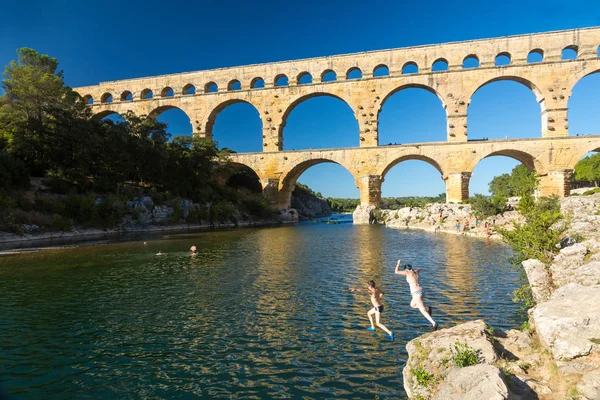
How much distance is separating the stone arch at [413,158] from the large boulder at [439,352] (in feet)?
110

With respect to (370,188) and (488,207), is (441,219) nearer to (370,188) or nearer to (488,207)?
(488,207)

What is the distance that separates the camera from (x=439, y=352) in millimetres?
4367

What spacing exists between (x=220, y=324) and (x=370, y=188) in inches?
1266

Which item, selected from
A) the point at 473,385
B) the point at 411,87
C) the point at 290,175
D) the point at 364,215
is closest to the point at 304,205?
the point at 290,175

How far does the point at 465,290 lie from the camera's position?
9.20 meters

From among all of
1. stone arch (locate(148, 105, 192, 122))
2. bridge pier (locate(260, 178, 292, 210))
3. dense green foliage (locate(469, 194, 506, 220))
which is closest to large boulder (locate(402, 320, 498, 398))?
dense green foliage (locate(469, 194, 506, 220))

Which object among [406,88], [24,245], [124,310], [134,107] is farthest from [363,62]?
[124,310]

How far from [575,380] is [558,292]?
6.27ft

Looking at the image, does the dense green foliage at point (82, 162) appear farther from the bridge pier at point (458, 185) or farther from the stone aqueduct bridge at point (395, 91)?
the bridge pier at point (458, 185)

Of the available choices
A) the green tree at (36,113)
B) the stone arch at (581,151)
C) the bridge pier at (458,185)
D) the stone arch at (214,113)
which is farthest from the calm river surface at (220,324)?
the stone arch at (214,113)

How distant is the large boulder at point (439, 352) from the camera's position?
13.4 ft

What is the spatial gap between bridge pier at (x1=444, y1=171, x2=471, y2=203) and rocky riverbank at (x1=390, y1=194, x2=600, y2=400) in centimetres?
3210

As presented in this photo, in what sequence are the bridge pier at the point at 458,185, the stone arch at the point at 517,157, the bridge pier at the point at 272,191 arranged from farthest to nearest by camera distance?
the bridge pier at the point at 272,191 < the bridge pier at the point at 458,185 < the stone arch at the point at 517,157

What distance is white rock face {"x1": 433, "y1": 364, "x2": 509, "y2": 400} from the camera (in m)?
3.20
